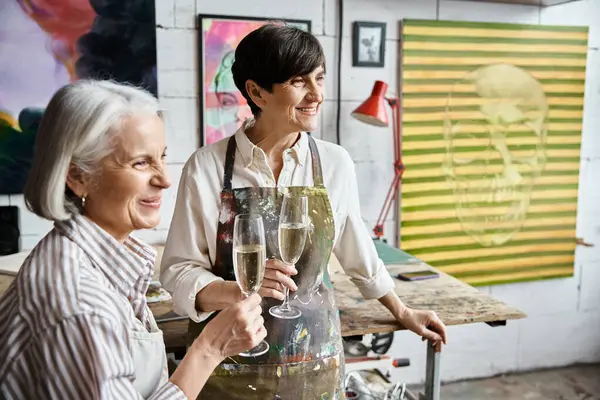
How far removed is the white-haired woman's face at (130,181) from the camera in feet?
3.51

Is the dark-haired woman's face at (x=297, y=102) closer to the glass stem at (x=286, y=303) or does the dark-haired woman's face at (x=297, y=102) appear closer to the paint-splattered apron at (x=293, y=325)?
the paint-splattered apron at (x=293, y=325)

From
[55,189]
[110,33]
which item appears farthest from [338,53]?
[55,189]

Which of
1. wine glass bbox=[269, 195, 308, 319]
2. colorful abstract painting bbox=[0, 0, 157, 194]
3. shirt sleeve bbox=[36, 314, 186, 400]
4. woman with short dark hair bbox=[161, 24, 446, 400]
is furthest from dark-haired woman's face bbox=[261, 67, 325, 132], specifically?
colorful abstract painting bbox=[0, 0, 157, 194]

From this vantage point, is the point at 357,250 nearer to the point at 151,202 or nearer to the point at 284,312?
the point at 284,312

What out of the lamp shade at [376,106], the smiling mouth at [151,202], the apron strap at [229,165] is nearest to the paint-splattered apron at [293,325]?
the apron strap at [229,165]

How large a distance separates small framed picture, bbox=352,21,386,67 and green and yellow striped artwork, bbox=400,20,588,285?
0.14 meters

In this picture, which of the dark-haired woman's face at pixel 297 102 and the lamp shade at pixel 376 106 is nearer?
the dark-haired woman's face at pixel 297 102

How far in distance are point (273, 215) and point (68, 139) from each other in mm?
724

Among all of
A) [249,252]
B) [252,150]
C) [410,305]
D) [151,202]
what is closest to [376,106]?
[410,305]

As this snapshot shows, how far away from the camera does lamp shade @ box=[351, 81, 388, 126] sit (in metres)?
3.16

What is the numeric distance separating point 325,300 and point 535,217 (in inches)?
105

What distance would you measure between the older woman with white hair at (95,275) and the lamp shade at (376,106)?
2.12 metres

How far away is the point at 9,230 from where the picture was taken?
2.85 meters

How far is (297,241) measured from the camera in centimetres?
145
